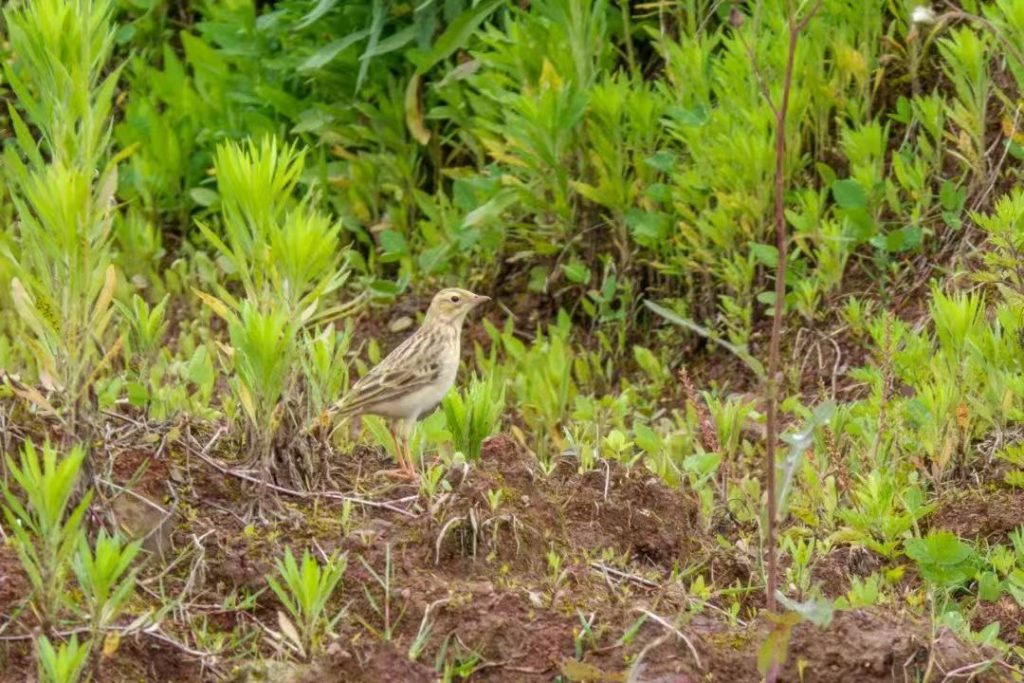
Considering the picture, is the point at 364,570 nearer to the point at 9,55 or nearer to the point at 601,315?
the point at 601,315

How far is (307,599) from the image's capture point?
13.5 ft

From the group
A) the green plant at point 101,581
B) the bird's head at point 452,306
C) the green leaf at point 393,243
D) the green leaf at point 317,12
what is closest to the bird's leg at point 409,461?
the green plant at point 101,581

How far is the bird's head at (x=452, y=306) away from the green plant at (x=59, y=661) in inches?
139

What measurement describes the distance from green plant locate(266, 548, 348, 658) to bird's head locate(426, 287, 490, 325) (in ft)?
9.93

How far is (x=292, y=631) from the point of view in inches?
163

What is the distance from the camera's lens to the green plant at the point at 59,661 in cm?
377

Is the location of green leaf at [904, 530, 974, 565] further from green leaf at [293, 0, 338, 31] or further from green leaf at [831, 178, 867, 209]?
green leaf at [293, 0, 338, 31]

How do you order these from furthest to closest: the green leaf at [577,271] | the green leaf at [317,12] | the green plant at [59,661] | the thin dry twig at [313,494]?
the green leaf at [317,12] → the green leaf at [577,271] → the thin dry twig at [313,494] → the green plant at [59,661]

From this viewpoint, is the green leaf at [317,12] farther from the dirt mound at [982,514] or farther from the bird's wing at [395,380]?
the dirt mound at [982,514]

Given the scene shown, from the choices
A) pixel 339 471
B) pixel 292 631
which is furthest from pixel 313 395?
pixel 292 631

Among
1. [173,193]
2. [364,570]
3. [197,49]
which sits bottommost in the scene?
[173,193]

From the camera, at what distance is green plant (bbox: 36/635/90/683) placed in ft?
12.4

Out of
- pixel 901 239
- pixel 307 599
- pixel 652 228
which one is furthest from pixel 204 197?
pixel 307 599

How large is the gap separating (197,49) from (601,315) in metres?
3.30
